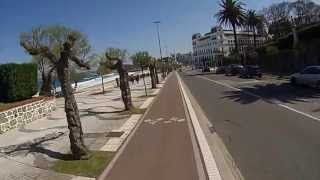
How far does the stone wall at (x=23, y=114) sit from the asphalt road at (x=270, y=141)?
789cm

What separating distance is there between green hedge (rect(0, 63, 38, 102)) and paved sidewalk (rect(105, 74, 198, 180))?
7.64m

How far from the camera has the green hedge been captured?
21.9 meters

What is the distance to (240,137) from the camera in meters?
13.2

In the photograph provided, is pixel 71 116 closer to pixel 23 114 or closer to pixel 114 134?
pixel 114 134

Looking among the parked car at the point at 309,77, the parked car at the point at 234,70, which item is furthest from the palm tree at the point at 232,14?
the parked car at the point at 309,77

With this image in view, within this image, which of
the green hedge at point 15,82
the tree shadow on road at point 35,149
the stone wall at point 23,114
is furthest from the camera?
the green hedge at point 15,82

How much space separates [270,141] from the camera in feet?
39.3

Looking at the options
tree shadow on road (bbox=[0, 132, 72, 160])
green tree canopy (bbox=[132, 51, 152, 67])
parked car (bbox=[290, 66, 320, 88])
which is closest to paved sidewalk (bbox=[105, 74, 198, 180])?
tree shadow on road (bbox=[0, 132, 72, 160])

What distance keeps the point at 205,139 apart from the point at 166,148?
1613 mm

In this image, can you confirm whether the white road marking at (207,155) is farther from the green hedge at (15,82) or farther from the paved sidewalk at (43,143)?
the green hedge at (15,82)

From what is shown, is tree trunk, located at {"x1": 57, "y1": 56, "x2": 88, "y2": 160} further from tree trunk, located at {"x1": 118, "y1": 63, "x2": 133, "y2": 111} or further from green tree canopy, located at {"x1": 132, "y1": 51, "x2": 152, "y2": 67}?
green tree canopy, located at {"x1": 132, "y1": 51, "x2": 152, "y2": 67}

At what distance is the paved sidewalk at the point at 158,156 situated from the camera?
379 inches

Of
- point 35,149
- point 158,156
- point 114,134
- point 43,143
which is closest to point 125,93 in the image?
point 114,134

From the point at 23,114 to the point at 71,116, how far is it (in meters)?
8.66
